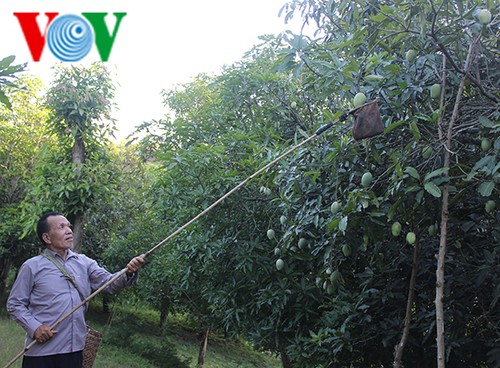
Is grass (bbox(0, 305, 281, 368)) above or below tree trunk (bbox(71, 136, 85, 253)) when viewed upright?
below

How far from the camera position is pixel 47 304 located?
3.05 metres

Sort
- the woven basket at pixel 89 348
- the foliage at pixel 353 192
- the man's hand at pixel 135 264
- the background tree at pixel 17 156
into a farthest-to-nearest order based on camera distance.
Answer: the background tree at pixel 17 156 < the woven basket at pixel 89 348 < the man's hand at pixel 135 264 < the foliage at pixel 353 192

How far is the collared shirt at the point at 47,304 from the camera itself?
298 cm

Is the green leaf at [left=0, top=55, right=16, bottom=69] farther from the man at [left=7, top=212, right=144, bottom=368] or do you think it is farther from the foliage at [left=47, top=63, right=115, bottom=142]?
the foliage at [left=47, top=63, right=115, bottom=142]

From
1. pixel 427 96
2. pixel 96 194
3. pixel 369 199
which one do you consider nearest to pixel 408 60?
pixel 427 96

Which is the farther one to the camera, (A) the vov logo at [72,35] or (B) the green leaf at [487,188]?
(A) the vov logo at [72,35]

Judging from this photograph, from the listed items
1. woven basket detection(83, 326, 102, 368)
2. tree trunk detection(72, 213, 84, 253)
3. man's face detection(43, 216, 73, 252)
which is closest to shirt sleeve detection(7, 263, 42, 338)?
man's face detection(43, 216, 73, 252)

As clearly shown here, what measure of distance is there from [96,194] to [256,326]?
3217mm

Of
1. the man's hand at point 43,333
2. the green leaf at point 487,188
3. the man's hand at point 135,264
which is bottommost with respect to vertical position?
the man's hand at point 43,333

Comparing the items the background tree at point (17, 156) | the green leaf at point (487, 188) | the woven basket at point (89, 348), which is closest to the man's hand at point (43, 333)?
the woven basket at point (89, 348)

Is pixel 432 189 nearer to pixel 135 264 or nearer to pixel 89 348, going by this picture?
pixel 135 264

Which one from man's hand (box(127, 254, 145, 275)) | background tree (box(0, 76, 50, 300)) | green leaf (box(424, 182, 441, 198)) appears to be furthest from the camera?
background tree (box(0, 76, 50, 300))

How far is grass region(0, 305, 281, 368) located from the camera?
10430 mm

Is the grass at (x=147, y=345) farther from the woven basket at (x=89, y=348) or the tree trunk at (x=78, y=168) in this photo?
the woven basket at (x=89, y=348)
